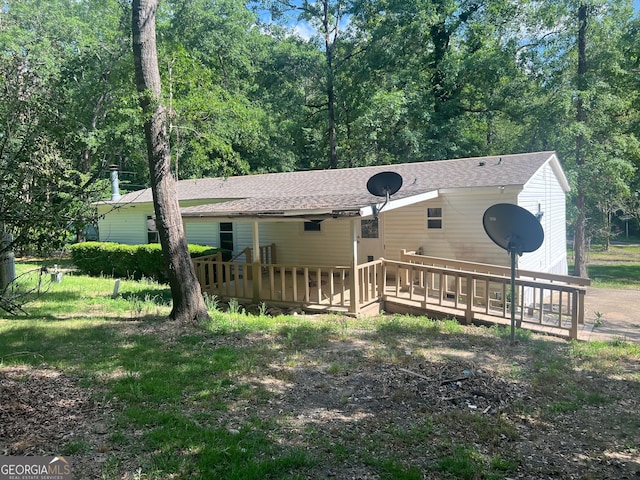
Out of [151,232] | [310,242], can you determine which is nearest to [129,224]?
[151,232]

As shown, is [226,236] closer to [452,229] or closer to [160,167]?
[452,229]

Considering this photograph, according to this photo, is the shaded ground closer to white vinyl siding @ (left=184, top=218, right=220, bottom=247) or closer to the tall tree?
white vinyl siding @ (left=184, top=218, right=220, bottom=247)

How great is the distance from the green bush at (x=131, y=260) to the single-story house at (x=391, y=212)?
60.8 inches

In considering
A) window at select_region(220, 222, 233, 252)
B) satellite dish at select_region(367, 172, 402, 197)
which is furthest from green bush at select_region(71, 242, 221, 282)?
satellite dish at select_region(367, 172, 402, 197)

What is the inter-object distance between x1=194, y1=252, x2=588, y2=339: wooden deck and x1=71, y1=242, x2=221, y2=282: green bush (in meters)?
2.97

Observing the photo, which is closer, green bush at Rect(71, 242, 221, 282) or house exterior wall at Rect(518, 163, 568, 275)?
house exterior wall at Rect(518, 163, 568, 275)

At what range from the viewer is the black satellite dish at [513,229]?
630 cm

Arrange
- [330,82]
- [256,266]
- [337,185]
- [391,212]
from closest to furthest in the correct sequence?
[256,266] → [391,212] → [337,185] → [330,82]

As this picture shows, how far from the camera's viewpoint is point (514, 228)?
649cm

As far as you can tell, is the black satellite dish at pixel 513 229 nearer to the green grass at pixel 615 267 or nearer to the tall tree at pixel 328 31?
the green grass at pixel 615 267

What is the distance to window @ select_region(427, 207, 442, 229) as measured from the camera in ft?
38.5

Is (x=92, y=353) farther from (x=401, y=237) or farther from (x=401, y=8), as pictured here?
(x=401, y=8)

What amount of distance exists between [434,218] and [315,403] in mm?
8438

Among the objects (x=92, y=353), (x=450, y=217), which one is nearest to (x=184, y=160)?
(x=450, y=217)
